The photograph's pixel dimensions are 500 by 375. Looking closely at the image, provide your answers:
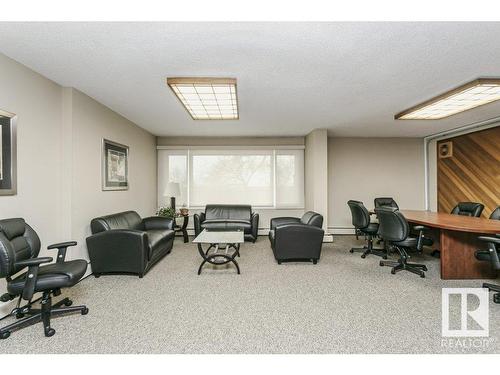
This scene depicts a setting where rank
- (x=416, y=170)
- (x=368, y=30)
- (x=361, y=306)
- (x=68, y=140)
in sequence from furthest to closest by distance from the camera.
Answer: (x=416, y=170) < (x=68, y=140) < (x=361, y=306) < (x=368, y=30)

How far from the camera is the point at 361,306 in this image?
261 centimetres

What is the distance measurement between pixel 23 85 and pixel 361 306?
444 centimetres

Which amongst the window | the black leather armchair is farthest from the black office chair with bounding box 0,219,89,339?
A: the window

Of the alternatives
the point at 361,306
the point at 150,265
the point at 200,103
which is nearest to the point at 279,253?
the point at 361,306

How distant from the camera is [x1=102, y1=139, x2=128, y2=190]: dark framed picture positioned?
4.10 metres

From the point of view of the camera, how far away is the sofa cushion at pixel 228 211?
19.8 ft

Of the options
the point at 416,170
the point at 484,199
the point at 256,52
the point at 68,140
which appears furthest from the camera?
the point at 416,170

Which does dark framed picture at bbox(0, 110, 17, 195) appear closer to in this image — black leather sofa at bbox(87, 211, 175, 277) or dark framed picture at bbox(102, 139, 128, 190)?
black leather sofa at bbox(87, 211, 175, 277)

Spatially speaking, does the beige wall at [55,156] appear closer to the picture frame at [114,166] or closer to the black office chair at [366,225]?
the picture frame at [114,166]

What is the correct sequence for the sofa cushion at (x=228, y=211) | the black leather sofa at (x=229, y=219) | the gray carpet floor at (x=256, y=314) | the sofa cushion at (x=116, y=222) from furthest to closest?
the sofa cushion at (x=228, y=211), the black leather sofa at (x=229, y=219), the sofa cushion at (x=116, y=222), the gray carpet floor at (x=256, y=314)

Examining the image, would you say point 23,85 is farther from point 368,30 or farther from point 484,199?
point 484,199

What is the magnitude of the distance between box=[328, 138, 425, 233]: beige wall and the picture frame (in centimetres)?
501

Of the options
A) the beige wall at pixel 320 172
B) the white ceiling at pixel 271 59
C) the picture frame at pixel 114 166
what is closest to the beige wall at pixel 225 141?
the beige wall at pixel 320 172

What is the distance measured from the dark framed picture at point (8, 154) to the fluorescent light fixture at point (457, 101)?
540cm
